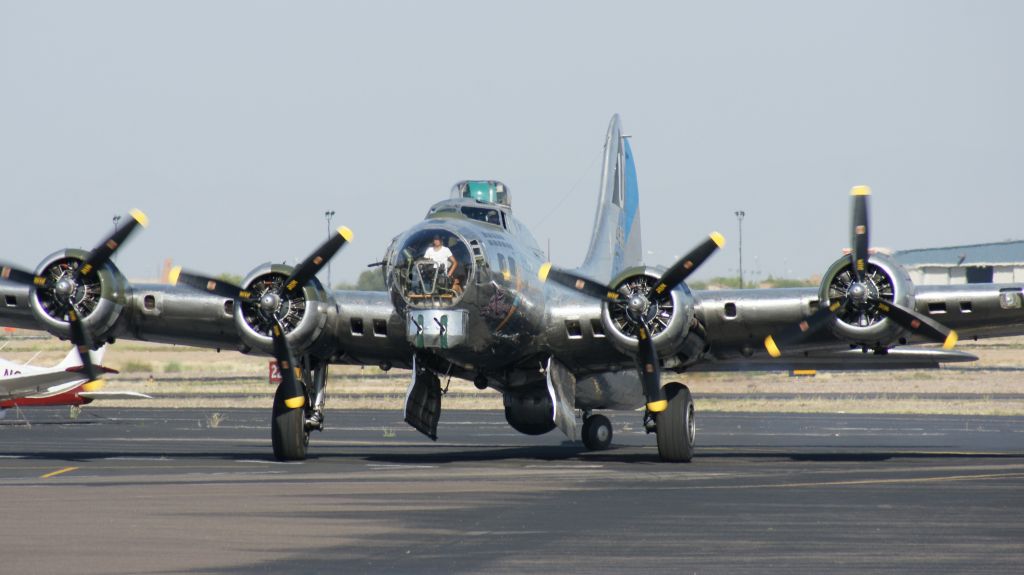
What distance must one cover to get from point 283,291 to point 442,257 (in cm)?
403

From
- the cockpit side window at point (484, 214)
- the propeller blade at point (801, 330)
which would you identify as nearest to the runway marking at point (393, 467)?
the cockpit side window at point (484, 214)

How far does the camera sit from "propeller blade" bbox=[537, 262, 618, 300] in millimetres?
25469

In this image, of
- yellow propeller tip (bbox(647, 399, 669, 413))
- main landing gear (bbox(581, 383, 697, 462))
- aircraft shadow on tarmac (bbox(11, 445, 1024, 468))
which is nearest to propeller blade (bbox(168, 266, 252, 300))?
aircraft shadow on tarmac (bbox(11, 445, 1024, 468))

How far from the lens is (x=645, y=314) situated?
25.4m

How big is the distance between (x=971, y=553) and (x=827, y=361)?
16.8m

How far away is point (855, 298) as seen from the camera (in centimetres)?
2500

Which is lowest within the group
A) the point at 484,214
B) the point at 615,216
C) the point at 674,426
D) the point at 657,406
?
the point at 674,426

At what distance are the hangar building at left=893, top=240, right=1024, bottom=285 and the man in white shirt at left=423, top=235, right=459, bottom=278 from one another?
9140 cm

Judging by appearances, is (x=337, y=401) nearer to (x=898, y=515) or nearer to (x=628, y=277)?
(x=628, y=277)

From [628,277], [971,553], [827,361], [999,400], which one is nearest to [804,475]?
[628,277]

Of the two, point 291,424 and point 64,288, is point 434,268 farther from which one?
point 64,288

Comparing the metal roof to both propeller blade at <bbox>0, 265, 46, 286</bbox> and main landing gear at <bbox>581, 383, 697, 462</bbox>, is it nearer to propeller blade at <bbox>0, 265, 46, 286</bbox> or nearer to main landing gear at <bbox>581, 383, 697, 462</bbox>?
main landing gear at <bbox>581, 383, 697, 462</bbox>

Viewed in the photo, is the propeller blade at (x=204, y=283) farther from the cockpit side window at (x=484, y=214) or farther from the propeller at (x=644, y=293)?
the propeller at (x=644, y=293)

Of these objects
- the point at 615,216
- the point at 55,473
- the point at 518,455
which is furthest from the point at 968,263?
the point at 55,473
